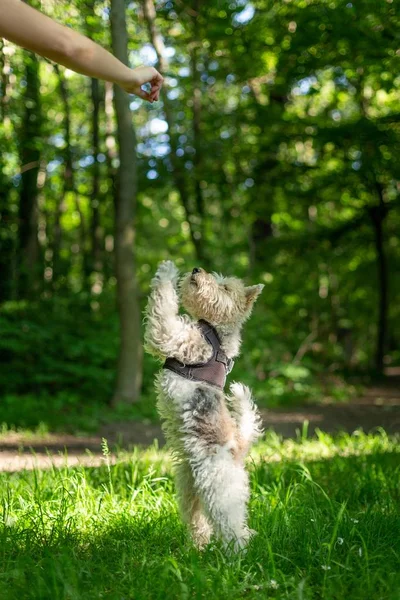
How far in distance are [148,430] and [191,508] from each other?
5.97m

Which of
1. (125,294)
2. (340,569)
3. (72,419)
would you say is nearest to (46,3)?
(125,294)

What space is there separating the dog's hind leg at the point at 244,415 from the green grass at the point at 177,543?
0.53 m

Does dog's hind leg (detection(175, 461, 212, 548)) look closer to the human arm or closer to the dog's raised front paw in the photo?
the dog's raised front paw

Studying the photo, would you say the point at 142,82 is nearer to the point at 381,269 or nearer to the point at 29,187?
the point at 29,187

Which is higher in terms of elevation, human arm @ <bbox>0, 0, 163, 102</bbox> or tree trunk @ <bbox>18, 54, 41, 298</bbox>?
tree trunk @ <bbox>18, 54, 41, 298</bbox>

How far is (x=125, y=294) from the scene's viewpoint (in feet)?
36.1

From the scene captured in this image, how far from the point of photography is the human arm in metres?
2.45

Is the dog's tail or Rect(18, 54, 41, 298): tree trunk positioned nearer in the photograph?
the dog's tail

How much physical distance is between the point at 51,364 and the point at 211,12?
6.90m

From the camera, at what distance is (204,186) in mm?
15898

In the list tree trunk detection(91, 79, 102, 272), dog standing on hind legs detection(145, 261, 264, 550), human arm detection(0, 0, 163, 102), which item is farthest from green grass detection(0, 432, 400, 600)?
tree trunk detection(91, 79, 102, 272)

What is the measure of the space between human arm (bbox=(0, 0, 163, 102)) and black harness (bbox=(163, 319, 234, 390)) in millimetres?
1479

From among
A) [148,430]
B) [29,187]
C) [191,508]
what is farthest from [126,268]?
[191,508]

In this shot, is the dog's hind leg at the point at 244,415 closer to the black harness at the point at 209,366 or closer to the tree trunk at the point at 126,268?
the black harness at the point at 209,366
